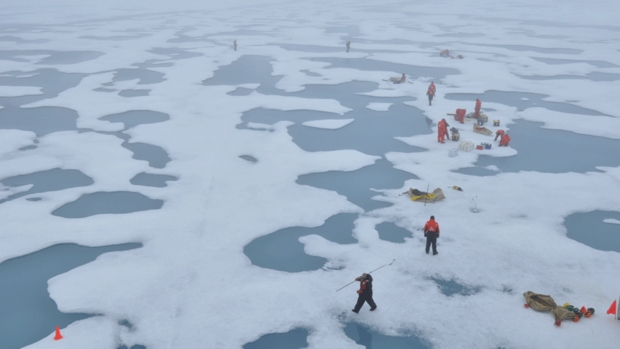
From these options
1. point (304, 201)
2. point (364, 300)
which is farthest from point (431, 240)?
point (304, 201)

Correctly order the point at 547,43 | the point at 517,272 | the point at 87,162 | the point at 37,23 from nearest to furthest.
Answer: the point at 517,272 → the point at 87,162 → the point at 547,43 → the point at 37,23

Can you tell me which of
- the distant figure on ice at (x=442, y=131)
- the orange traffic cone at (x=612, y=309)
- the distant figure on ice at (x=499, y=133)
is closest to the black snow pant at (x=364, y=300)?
the orange traffic cone at (x=612, y=309)

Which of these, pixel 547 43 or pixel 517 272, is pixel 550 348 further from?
pixel 547 43

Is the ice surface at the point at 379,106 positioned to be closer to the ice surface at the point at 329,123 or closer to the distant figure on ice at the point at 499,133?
the ice surface at the point at 329,123

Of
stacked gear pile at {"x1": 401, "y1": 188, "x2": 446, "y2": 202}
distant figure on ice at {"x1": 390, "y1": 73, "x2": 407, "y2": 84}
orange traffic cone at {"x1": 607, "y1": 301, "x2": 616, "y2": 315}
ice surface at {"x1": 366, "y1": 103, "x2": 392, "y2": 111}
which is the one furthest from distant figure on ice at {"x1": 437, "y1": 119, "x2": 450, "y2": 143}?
distant figure on ice at {"x1": 390, "y1": 73, "x2": 407, "y2": 84}

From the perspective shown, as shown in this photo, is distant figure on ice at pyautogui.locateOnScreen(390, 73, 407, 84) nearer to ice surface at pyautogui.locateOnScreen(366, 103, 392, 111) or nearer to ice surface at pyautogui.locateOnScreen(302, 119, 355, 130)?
ice surface at pyautogui.locateOnScreen(366, 103, 392, 111)

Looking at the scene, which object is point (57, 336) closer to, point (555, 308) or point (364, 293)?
point (364, 293)

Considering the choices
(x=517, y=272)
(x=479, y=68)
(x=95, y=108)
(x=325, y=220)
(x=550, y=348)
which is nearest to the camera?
(x=550, y=348)

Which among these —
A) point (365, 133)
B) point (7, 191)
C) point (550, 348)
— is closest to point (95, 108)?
point (7, 191)

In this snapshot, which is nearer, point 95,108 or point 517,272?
point 517,272
